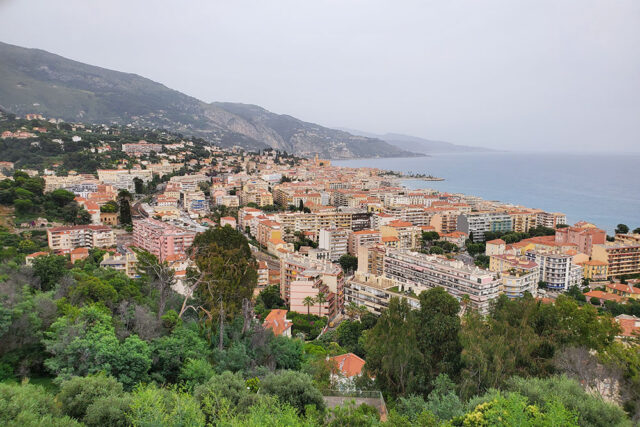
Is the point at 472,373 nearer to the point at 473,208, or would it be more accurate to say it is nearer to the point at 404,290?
the point at 404,290

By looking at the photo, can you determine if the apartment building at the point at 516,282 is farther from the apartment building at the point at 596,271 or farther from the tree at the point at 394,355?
the tree at the point at 394,355

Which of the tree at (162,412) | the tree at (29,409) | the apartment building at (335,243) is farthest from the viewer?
the apartment building at (335,243)

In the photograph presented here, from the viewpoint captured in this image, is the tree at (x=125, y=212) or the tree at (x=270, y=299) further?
the tree at (x=125, y=212)

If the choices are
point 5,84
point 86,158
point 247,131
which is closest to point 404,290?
point 86,158

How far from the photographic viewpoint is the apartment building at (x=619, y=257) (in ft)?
76.0

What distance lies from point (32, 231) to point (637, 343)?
76.6 feet

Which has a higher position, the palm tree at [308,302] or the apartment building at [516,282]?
the apartment building at [516,282]

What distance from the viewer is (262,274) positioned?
1944 centimetres

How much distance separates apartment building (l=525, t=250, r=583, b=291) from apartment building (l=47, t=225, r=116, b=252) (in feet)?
68.4

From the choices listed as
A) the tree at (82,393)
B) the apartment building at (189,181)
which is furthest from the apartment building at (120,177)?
the tree at (82,393)

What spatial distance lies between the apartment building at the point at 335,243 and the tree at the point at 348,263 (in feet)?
4.41

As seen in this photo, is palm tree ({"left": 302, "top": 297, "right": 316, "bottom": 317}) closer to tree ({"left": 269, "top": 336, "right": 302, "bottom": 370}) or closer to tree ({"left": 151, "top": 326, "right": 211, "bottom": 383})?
tree ({"left": 269, "top": 336, "right": 302, "bottom": 370})

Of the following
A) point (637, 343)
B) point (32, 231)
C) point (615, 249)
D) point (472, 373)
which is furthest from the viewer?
point (615, 249)

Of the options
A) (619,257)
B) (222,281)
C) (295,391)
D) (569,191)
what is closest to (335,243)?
(619,257)
